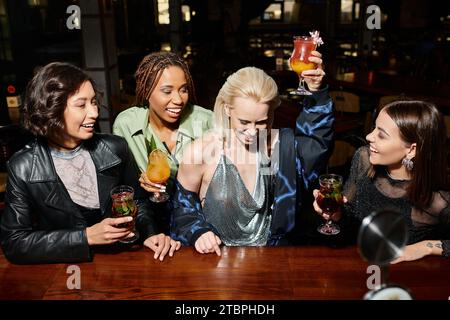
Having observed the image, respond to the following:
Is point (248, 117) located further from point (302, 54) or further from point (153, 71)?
point (153, 71)

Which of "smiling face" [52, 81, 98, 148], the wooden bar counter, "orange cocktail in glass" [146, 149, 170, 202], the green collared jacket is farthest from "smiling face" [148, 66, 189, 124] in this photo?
the wooden bar counter

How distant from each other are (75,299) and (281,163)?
1034mm

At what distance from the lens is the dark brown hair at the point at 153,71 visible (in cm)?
255

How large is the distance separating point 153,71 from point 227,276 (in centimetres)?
139

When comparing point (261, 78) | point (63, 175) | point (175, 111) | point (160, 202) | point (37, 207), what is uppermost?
point (261, 78)

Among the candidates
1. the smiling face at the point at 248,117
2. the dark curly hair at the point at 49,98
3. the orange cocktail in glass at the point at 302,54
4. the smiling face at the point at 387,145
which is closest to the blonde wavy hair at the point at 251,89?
the smiling face at the point at 248,117

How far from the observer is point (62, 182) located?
1.92 m

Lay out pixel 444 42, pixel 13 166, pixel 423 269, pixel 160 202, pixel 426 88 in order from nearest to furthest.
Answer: pixel 423 269 < pixel 13 166 < pixel 160 202 < pixel 426 88 < pixel 444 42

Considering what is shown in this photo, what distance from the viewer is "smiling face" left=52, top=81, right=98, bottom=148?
1904 mm

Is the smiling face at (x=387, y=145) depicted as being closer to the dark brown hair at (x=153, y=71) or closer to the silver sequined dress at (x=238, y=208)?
the silver sequined dress at (x=238, y=208)

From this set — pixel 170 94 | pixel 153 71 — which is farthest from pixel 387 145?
pixel 153 71

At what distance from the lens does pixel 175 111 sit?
2.54m
